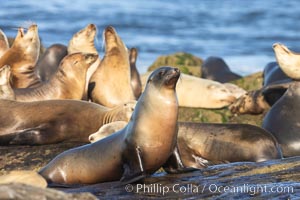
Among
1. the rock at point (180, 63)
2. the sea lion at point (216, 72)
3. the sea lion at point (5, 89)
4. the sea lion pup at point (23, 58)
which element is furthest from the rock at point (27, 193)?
the sea lion at point (216, 72)

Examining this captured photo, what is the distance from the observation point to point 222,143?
779cm

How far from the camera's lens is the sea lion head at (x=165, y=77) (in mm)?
6191

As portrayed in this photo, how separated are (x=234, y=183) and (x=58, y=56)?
7020 mm

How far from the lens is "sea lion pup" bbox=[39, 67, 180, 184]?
6176 millimetres

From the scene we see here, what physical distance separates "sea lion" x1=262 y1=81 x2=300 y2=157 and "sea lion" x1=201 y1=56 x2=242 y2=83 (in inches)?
194

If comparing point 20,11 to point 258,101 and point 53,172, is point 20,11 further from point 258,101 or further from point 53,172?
point 53,172

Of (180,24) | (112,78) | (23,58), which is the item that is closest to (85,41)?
(23,58)

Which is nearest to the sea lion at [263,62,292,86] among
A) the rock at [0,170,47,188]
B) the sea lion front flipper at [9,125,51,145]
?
the sea lion front flipper at [9,125,51,145]

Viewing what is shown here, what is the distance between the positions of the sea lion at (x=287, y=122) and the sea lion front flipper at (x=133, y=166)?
2.67m

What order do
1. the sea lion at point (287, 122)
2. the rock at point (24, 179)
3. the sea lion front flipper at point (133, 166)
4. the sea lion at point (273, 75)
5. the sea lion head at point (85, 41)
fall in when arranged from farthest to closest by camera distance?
the sea lion head at point (85, 41) → the sea lion at point (273, 75) → the sea lion at point (287, 122) → the sea lion front flipper at point (133, 166) → the rock at point (24, 179)

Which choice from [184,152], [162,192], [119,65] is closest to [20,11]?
[119,65]

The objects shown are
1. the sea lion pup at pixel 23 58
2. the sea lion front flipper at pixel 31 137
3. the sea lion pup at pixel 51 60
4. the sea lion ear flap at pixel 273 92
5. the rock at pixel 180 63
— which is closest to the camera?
the sea lion front flipper at pixel 31 137

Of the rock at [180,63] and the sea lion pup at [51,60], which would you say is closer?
the sea lion pup at [51,60]

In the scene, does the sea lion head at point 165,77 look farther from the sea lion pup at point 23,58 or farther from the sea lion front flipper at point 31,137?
the sea lion pup at point 23,58
